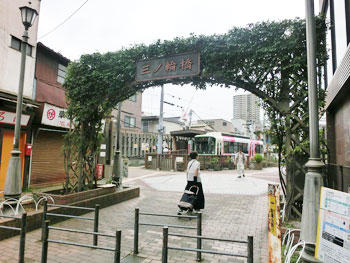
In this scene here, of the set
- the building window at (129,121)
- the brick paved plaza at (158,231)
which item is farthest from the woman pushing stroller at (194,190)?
the building window at (129,121)

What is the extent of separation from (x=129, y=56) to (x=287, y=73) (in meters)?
4.83

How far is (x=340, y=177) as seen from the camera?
528 cm

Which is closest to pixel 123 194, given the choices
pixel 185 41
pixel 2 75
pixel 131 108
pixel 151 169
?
pixel 185 41

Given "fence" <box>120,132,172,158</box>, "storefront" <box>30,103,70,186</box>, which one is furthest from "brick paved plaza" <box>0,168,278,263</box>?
"fence" <box>120,132,172,158</box>

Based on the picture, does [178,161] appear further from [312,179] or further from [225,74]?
[312,179]

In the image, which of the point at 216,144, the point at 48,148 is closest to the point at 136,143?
the point at 216,144

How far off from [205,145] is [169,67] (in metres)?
17.3

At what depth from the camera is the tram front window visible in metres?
23.9

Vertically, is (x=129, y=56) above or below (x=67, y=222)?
Answer: above

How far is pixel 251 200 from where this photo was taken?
9539mm

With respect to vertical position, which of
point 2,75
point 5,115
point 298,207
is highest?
point 2,75

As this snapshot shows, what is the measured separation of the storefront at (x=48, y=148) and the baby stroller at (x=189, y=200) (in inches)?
239

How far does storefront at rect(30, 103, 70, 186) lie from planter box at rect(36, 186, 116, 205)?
121 inches

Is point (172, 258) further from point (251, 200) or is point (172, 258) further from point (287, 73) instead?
point (251, 200)
